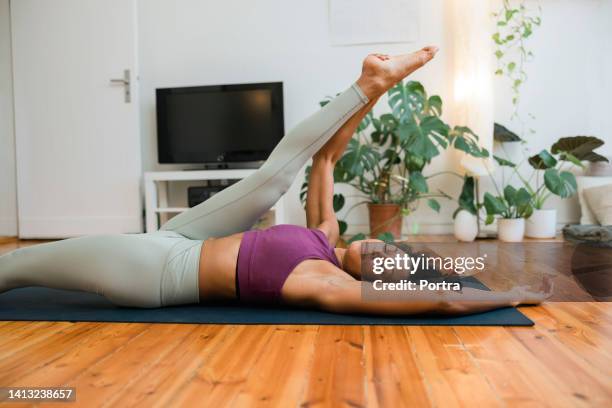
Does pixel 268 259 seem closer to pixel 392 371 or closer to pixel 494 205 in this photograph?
pixel 392 371

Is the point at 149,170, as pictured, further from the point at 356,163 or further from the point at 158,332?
the point at 158,332

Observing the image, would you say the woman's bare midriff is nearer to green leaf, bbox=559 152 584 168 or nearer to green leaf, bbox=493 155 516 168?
green leaf, bbox=493 155 516 168

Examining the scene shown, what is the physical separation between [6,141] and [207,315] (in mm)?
3795

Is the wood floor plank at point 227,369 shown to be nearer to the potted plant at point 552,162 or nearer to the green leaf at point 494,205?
the green leaf at point 494,205

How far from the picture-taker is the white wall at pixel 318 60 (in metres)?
3.98

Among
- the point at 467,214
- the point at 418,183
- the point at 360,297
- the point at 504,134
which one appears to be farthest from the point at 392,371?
the point at 504,134

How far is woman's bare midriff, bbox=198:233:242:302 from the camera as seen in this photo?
5.07 ft

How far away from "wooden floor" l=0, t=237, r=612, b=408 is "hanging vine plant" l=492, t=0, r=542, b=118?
2896 millimetres

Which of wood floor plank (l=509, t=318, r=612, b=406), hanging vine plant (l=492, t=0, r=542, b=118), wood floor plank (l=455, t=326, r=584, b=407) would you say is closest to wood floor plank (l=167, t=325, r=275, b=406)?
wood floor plank (l=455, t=326, r=584, b=407)

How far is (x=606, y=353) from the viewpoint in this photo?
122 centimetres

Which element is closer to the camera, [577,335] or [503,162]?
[577,335]

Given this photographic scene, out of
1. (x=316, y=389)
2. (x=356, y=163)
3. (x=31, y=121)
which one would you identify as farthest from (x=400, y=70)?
(x=31, y=121)

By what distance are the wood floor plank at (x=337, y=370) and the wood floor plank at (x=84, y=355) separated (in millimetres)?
526

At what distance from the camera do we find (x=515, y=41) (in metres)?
3.99
